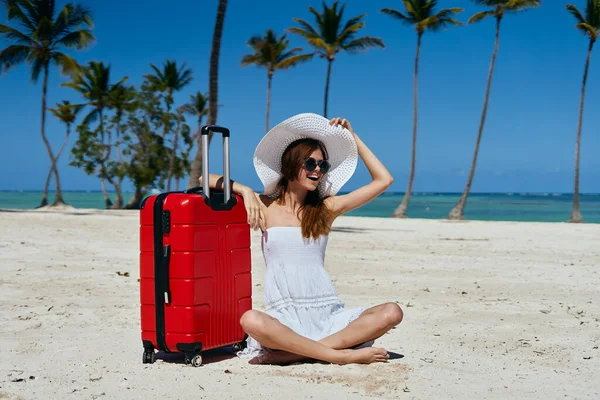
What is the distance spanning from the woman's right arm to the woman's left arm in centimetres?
45

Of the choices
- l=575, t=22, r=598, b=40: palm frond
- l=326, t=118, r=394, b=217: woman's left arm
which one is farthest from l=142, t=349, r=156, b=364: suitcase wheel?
l=575, t=22, r=598, b=40: palm frond

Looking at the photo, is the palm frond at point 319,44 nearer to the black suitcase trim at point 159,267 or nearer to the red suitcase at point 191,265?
the red suitcase at point 191,265

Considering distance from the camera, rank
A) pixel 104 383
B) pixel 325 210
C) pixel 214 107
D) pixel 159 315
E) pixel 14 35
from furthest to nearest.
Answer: pixel 14 35, pixel 214 107, pixel 325 210, pixel 159 315, pixel 104 383

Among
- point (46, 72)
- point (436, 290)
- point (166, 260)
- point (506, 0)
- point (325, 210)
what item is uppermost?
point (506, 0)

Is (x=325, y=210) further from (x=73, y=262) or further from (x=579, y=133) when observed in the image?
(x=579, y=133)

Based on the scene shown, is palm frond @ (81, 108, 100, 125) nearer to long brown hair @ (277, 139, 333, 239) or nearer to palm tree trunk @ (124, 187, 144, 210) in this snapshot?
palm tree trunk @ (124, 187, 144, 210)

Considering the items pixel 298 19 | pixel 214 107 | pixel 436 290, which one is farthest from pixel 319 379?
pixel 298 19

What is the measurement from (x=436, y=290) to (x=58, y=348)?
13.1 feet

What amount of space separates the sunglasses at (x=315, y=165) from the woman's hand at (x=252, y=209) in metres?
0.35

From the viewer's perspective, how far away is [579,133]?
1011 inches

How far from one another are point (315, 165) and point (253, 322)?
3.14 feet

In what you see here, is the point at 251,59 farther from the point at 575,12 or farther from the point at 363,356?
the point at 363,356

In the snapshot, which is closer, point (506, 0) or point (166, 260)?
point (166, 260)

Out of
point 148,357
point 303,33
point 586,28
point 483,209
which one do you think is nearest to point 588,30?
point 586,28
